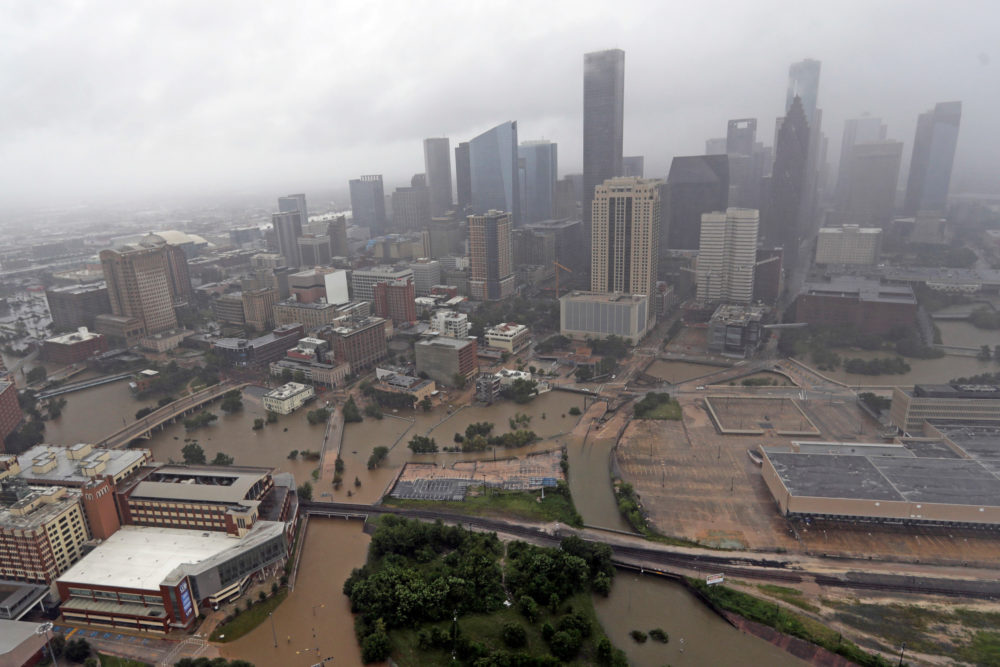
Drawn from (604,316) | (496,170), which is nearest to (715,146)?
(496,170)

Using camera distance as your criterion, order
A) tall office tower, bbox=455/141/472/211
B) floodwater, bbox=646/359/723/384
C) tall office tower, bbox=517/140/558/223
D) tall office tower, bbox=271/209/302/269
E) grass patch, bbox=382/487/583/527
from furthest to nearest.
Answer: tall office tower, bbox=517/140/558/223, tall office tower, bbox=455/141/472/211, tall office tower, bbox=271/209/302/269, floodwater, bbox=646/359/723/384, grass patch, bbox=382/487/583/527

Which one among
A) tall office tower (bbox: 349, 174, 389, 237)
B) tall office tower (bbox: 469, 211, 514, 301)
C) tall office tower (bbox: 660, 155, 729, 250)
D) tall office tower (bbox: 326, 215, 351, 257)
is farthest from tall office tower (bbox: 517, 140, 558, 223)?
tall office tower (bbox: 469, 211, 514, 301)

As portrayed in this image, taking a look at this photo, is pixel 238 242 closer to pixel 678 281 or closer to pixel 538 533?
pixel 678 281

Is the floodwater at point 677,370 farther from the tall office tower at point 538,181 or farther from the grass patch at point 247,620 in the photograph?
the tall office tower at point 538,181

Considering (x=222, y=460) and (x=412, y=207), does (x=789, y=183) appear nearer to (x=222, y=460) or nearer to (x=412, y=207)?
(x=412, y=207)

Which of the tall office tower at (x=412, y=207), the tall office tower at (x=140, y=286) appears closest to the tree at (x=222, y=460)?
the tall office tower at (x=140, y=286)

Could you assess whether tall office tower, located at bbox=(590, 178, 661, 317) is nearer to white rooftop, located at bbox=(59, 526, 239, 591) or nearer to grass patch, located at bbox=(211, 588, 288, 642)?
white rooftop, located at bbox=(59, 526, 239, 591)

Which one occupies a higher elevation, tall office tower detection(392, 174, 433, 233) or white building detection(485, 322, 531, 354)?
tall office tower detection(392, 174, 433, 233)
